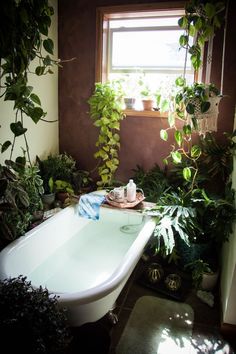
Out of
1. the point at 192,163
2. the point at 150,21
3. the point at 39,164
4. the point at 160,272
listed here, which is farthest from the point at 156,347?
the point at 150,21

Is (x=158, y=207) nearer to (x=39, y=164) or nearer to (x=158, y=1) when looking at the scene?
(x=39, y=164)

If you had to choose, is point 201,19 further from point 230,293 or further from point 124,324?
point 124,324

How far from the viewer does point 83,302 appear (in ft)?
5.03

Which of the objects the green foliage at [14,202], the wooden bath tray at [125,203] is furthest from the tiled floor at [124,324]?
the green foliage at [14,202]

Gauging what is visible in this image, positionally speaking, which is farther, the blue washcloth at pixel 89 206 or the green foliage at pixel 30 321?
the blue washcloth at pixel 89 206

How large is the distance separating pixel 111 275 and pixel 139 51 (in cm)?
217

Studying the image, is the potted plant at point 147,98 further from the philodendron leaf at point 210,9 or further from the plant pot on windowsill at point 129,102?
the philodendron leaf at point 210,9

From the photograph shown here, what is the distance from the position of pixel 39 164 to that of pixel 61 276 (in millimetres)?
1062

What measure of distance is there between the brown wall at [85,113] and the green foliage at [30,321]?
6.06 feet

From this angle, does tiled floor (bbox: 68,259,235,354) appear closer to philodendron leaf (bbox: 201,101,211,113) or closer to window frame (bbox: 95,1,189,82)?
philodendron leaf (bbox: 201,101,211,113)

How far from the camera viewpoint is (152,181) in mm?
2861

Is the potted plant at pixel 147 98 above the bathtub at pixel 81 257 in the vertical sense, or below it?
above

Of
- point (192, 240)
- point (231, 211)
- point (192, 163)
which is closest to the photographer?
point (231, 211)

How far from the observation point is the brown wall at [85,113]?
9.45 feet
